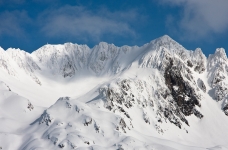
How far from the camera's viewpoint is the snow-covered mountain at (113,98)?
72438 millimetres

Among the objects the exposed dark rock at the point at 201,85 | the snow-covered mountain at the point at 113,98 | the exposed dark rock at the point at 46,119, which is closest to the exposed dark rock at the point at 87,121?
the snow-covered mountain at the point at 113,98

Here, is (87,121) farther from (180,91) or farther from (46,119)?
(180,91)

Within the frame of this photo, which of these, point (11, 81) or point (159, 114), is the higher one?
point (11, 81)

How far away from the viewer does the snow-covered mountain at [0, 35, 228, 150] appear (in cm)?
7244

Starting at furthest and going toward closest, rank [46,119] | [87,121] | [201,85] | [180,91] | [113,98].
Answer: [201,85] < [180,91] < [113,98] < [46,119] < [87,121]

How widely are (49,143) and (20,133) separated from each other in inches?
387

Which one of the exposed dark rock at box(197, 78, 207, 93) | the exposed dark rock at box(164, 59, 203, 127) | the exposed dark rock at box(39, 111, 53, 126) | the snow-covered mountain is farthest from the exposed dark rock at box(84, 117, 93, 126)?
the exposed dark rock at box(197, 78, 207, 93)

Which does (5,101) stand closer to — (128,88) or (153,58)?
(128,88)

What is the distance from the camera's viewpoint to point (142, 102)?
107812 millimetres

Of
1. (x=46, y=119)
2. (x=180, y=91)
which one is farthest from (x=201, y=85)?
(x=46, y=119)

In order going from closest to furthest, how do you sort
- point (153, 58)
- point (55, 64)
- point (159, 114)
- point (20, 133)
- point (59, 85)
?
point (20, 133) < point (159, 114) < point (153, 58) < point (59, 85) < point (55, 64)

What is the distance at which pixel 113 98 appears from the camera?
9719cm

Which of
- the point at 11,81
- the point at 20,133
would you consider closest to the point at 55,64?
the point at 11,81

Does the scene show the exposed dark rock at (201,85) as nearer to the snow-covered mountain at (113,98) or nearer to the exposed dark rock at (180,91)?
the snow-covered mountain at (113,98)
